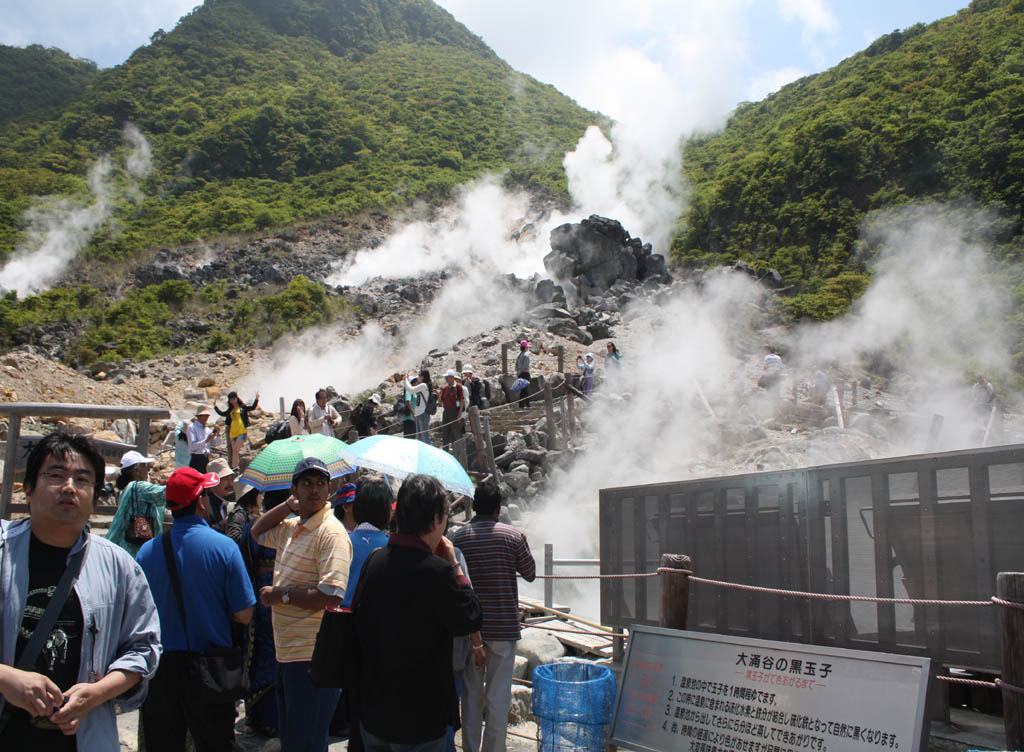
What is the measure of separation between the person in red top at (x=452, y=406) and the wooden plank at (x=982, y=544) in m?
9.36

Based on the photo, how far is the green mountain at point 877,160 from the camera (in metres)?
35.7

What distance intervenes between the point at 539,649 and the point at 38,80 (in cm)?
8511

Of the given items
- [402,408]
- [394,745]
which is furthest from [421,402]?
[394,745]

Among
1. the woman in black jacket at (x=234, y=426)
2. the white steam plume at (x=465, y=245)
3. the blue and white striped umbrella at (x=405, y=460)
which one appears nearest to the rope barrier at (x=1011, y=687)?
the blue and white striped umbrella at (x=405, y=460)

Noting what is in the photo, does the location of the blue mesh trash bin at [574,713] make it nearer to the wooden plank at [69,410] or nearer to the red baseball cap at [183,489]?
the red baseball cap at [183,489]

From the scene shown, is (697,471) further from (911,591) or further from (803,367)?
(803,367)

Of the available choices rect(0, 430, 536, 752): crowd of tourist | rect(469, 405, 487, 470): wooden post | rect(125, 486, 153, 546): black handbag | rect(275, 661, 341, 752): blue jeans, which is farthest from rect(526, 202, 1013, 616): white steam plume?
rect(275, 661, 341, 752): blue jeans

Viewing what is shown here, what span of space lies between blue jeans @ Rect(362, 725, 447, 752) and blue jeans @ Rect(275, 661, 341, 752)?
2.43 ft

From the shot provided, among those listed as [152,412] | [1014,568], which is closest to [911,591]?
[1014,568]

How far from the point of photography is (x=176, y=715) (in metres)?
3.46

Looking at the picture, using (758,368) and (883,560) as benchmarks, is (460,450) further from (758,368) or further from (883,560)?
(758,368)

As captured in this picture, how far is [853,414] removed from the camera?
16.5 meters

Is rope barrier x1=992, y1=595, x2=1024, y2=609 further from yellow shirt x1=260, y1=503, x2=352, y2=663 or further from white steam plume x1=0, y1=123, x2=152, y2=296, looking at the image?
white steam plume x1=0, y1=123, x2=152, y2=296

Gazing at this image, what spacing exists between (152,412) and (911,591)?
6.51 m
